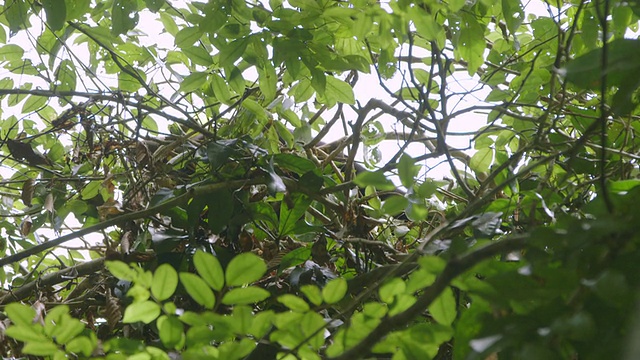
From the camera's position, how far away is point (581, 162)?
4.31 feet

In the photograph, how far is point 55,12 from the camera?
1238 mm

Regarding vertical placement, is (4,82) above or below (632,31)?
above

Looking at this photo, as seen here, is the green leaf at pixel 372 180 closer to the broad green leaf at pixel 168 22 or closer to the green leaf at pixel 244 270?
the green leaf at pixel 244 270

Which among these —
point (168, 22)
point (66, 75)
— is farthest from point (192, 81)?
point (66, 75)

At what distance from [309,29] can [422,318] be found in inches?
22.9

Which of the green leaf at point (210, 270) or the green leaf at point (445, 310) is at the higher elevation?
the green leaf at point (210, 270)

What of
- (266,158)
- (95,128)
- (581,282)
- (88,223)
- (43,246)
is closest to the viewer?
(581,282)

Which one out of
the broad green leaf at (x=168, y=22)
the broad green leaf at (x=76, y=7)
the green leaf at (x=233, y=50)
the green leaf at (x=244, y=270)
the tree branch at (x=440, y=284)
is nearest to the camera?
the tree branch at (x=440, y=284)

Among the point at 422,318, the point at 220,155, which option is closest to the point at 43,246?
the point at 220,155

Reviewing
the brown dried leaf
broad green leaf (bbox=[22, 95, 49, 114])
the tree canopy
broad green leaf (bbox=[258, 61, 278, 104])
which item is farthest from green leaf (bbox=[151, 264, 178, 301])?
broad green leaf (bbox=[22, 95, 49, 114])

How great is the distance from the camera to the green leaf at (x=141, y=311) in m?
0.70

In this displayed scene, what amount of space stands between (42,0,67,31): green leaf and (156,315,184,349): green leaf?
779mm

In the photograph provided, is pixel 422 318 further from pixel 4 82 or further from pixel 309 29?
pixel 4 82

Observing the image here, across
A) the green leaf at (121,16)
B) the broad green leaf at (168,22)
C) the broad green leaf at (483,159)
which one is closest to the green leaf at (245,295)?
the green leaf at (121,16)
